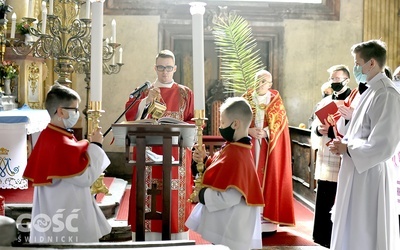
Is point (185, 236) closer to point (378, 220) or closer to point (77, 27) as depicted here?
point (378, 220)

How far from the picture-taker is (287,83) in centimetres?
1082

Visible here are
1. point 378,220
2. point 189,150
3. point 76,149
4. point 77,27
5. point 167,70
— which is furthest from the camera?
point 77,27

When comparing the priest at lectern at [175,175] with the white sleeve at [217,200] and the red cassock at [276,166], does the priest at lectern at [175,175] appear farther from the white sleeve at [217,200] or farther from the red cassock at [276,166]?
the red cassock at [276,166]

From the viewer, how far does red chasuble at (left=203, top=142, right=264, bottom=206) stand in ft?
10.3

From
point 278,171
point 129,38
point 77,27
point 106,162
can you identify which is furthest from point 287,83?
point 106,162

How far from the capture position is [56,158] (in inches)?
124

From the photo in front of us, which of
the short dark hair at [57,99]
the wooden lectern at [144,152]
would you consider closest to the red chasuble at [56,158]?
the short dark hair at [57,99]

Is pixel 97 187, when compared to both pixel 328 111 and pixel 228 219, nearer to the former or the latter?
pixel 228 219

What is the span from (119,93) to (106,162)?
7399mm

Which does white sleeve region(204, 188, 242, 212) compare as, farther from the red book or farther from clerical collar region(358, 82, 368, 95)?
the red book

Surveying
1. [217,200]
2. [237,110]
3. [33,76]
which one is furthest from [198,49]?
[33,76]

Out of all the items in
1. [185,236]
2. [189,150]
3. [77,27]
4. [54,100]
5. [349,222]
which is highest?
[77,27]

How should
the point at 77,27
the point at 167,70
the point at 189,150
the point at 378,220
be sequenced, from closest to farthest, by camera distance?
the point at 378,220 → the point at 167,70 → the point at 189,150 → the point at 77,27

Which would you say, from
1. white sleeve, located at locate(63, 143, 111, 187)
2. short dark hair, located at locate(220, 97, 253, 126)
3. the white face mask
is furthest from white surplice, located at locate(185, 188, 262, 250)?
the white face mask
